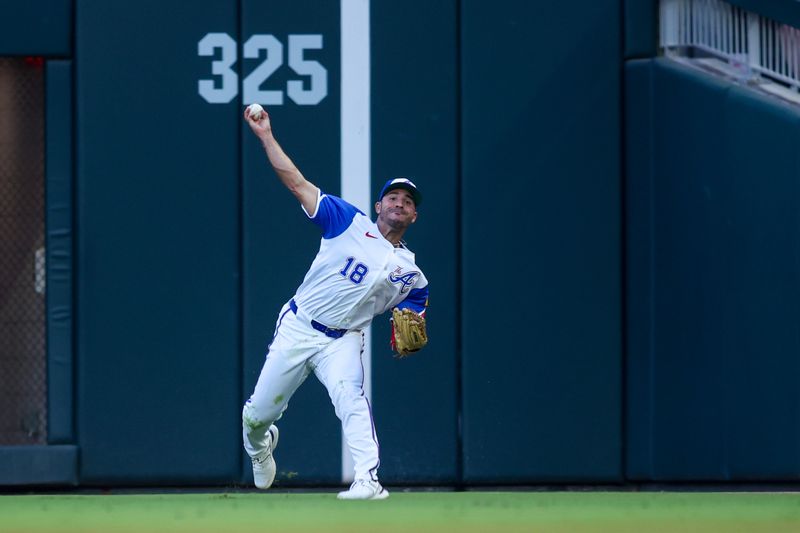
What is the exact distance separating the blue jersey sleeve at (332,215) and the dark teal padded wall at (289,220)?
1461 mm

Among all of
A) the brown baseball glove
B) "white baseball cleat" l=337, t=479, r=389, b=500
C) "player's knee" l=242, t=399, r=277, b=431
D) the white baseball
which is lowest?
"white baseball cleat" l=337, t=479, r=389, b=500

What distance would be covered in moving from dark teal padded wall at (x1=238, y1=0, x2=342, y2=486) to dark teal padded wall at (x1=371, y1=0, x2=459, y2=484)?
29 cm

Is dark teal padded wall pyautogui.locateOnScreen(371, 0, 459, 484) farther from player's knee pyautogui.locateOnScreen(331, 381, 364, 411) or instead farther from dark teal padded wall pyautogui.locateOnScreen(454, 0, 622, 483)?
player's knee pyautogui.locateOnScreen(331, 381, 364, 411)

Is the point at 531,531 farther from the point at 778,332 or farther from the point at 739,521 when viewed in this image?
the point at 778,332

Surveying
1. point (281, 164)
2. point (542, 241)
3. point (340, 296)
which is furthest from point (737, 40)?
point (281, 164)

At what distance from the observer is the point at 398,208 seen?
7500mm

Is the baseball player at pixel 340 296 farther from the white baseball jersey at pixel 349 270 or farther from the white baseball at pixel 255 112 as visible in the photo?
the white baseball at pixel 255 112

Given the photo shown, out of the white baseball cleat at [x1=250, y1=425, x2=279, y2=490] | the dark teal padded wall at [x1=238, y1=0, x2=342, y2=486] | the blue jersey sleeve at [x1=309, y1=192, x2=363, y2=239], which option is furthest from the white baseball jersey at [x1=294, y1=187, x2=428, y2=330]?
the dark teal padded wall at [x1=238, y1=0, x2=342, y2=486]

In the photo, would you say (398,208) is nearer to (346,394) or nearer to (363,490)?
(346,394)

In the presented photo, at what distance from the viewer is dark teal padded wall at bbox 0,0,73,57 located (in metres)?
8.89

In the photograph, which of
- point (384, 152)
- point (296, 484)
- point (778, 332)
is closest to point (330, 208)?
point (384, 152)

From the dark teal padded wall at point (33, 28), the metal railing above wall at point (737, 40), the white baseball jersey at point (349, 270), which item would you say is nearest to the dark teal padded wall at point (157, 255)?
the dark teal padded wall at point (33, 28)

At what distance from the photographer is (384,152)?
8961 mm

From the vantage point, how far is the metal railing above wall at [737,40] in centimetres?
888
